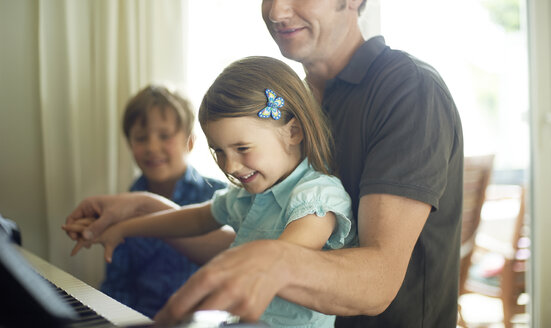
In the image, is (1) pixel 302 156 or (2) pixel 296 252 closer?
(2) pixel 296 252

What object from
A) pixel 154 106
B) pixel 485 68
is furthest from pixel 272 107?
pixel 485 68

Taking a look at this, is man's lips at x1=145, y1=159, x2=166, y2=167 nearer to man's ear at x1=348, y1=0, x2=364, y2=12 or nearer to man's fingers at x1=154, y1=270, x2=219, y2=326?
man's ear at x1=348, y1=0, x2=364, y2=12

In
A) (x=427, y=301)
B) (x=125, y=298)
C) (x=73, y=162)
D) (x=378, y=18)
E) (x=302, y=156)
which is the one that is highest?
(x=378, y=18)

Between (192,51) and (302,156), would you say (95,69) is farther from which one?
(302,156)

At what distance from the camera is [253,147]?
3.47 ft

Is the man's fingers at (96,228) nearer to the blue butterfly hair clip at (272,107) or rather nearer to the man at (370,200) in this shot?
the man at (370,200)

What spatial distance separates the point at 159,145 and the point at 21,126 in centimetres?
62

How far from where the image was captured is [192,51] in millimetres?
2338

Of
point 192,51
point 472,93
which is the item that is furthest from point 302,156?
point 472,93

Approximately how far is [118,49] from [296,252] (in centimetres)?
182

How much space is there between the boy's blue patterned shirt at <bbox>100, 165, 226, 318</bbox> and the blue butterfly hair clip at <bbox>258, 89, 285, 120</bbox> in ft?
2.92

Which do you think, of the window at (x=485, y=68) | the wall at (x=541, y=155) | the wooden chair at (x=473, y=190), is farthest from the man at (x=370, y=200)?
the window at (x=485, y=68)

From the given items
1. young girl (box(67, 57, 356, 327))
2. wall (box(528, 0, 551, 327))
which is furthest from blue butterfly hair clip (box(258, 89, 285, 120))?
wall (box(528, 0, 551, 327))

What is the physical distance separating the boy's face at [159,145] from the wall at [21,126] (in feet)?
1.52
